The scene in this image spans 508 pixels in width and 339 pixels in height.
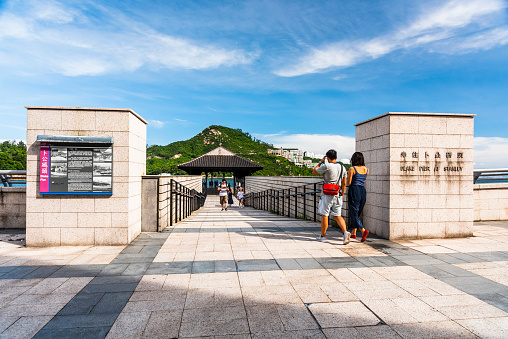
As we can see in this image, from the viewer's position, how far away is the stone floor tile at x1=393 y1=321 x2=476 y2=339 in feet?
8.00

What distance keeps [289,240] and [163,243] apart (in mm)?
2451

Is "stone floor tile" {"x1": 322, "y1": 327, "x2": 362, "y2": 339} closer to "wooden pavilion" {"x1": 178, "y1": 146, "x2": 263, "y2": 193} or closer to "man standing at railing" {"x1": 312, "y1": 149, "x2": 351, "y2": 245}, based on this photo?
"man standing at railing" {"x1": 312, "y1": 149, "x2": 351, "y2": 245}

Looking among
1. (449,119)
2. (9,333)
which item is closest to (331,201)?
(449,119)

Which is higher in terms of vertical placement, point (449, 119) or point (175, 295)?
point (449, 119)

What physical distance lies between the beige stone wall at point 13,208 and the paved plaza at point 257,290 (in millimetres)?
1835

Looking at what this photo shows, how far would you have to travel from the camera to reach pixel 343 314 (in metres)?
2.79

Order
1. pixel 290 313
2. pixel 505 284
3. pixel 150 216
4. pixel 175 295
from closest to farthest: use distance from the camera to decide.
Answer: pixel 290 313
pixel 175 295
pixel 505 284
pixel 150 216

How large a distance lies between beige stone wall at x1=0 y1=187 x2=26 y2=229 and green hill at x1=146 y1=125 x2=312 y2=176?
177 ft

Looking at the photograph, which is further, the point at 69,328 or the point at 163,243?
the point at 163,243

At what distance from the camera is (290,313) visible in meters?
2.82

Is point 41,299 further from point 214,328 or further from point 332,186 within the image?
point 332,186

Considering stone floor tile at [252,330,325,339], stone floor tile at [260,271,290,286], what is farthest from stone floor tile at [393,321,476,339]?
stone floor tile at [260,271,290,286]

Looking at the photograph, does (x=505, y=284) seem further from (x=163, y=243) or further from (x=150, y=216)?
A: (x=150, y=216)

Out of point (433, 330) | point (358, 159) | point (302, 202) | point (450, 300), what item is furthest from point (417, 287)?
point (302, 202)
